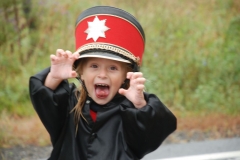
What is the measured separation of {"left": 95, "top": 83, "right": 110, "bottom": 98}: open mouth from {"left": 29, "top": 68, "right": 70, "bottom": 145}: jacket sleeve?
0.20m

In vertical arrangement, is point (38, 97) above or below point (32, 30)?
below

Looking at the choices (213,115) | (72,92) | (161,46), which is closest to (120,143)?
(72,92)

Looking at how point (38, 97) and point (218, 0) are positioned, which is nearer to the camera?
point (38, 97)

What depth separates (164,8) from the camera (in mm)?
7898

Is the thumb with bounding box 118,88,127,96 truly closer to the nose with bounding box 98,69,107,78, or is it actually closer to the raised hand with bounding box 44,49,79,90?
the nose with bounding box 98,69,107,78

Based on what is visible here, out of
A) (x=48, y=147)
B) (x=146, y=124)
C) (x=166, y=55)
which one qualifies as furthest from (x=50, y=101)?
(x=166, y=55)

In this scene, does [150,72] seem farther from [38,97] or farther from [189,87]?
[38,97]

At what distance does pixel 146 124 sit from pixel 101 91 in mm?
321

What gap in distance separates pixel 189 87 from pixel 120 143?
3.89 m

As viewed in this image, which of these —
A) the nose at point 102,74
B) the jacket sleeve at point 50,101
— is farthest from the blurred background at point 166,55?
the nose at point 102,74

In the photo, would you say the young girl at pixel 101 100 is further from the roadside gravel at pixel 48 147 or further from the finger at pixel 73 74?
the roadside gravel at pixel 48 147

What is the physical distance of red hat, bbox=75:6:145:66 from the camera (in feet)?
9.08

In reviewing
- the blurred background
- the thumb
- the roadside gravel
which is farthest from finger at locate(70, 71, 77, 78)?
the blurred background

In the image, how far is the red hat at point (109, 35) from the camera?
9.08ft
